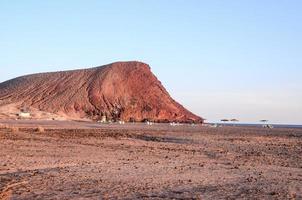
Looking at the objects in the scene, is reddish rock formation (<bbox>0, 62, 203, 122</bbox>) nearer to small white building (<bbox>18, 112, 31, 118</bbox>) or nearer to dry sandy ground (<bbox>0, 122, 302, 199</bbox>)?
small white building (<bbox>18, 112, 31, 118</bbox>)

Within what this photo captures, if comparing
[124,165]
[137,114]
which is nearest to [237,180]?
[124,165]

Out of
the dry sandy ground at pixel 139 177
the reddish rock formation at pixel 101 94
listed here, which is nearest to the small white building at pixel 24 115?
the reddish rock formation at pixel 101 94

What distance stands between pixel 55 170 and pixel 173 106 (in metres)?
109

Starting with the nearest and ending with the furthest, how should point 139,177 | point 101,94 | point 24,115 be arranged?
point 139,177
point 24,115
point 101,94

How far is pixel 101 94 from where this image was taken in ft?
370

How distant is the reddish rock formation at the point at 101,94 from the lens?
10575 cm

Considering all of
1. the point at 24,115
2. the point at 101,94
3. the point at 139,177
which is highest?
the point at 101,94

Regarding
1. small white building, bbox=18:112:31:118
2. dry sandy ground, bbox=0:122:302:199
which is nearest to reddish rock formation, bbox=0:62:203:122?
small white building, bbox=18:112:31:118

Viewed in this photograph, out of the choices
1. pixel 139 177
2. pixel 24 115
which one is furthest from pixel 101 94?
pixel 139 177

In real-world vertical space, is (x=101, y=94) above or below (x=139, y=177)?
above

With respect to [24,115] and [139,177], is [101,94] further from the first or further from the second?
[139,177]

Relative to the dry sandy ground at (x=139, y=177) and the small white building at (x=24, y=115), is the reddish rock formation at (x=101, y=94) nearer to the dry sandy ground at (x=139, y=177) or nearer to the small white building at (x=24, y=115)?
the small white building at (x=24, y=115)

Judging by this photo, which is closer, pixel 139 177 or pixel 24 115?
pixel 139 177

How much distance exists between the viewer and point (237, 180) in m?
13.4
